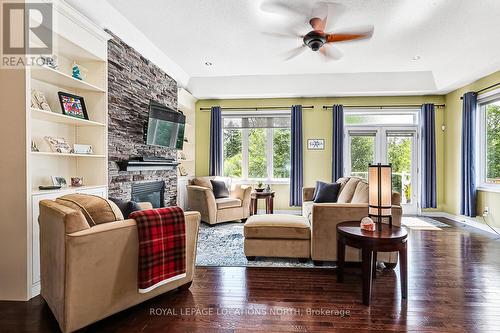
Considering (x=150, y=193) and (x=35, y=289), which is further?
(x=150, y=193)

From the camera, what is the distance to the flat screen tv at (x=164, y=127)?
4.14 meters

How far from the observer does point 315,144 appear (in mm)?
6246

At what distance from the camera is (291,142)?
615 centimetres

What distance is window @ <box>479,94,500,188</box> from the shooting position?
15.3 ft

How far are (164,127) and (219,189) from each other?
1669 mm

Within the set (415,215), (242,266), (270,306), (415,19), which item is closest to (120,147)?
(242,266)

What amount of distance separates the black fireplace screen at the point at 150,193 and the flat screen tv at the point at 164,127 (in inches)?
25.4

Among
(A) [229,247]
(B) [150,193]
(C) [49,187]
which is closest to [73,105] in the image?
(C) [49,187]

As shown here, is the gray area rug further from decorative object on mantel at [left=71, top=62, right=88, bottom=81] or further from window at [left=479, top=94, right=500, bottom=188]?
decorative object on mantel at [left=71, top=62, right=88, bottom=81]

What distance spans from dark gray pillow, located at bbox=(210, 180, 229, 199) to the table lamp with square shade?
3335mm

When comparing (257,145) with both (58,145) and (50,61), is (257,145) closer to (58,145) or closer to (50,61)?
(58,145)

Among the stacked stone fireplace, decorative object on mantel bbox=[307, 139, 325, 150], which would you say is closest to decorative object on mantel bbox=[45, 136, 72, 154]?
the stacked stone fireplace

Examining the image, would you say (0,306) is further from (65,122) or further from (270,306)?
(270,306)

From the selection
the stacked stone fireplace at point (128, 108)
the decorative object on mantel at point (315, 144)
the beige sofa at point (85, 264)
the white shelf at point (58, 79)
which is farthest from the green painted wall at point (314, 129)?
the beige sofa at point (85, 264)
